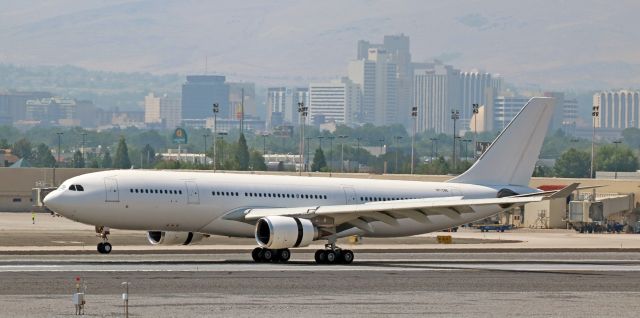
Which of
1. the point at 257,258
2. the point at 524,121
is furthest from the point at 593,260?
the point at 257,258

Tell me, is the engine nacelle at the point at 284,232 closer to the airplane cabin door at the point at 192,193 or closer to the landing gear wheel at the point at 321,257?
the landing gear wheel at the point at 321,257

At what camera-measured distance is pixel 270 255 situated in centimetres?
7225

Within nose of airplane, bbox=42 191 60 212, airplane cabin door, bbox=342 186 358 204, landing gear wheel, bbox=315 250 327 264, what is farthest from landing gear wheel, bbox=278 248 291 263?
nose of airplane, bbox=42 191 60 212

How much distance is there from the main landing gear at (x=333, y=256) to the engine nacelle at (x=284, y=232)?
3.80ft

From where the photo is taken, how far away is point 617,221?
145m

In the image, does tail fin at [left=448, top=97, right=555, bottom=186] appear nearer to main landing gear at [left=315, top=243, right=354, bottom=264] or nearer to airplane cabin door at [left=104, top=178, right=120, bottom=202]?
main landing gear at [left=315, top=243, right=354, bottom=264]

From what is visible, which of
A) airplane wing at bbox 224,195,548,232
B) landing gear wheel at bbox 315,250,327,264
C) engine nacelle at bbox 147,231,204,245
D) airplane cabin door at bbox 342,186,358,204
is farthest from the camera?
airplane cabin door at bbox 342,186,358,204

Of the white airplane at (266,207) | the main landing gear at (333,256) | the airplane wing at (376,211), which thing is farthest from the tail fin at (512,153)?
the main landing gear at (333,256)

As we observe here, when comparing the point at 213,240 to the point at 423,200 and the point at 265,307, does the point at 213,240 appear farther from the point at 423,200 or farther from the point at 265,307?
the point at 265,307

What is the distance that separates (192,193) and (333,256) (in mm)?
7365

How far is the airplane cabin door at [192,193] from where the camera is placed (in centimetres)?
7138

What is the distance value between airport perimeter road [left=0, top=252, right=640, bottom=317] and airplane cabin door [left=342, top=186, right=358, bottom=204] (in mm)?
3223

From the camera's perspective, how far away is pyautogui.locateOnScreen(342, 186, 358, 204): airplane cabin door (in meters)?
76.4

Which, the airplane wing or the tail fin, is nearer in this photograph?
the airplane wing
